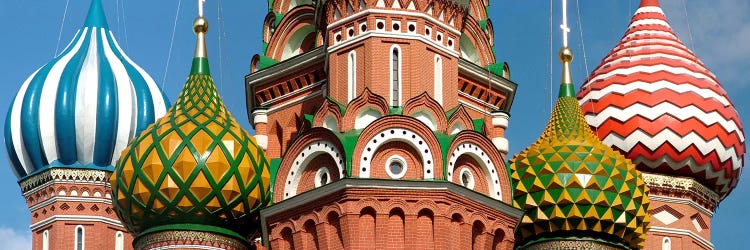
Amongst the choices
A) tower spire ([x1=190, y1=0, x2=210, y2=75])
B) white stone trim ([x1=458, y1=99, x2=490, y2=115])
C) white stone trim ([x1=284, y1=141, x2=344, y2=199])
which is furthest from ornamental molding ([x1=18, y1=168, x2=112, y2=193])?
white stone trim ([x1=284, y1=141, x2=344, y2=199])

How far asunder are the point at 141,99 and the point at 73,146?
1.53 m

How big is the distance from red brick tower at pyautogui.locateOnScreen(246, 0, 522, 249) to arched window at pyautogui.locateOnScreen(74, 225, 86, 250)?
6094mm

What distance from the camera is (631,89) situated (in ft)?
112

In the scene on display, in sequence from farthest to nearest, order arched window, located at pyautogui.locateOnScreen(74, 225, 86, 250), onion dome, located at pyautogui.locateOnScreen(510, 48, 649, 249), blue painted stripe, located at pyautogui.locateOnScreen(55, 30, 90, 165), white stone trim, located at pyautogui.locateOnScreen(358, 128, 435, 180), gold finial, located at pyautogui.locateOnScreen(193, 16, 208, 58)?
1. blue painted stripe, located at pyautogui.locateOnScreen(55, 30, 90, 165)
2. arched window, located at pyautogui.locateOnScreen(74, 225, 86, 250)
3. gold finial, located at pyautogui.locateOnScreen(193, 16, 208, 58)
4. onion dome, located at pyautogui.locateOnScreen(510, 48, 649, 249)
5. white stone trim, located at pyautogui.locateOnScreen(358, 128, 435, 180)

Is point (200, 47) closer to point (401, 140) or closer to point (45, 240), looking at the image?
point (401, 140)

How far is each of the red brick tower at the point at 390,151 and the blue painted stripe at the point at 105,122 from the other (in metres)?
5.79

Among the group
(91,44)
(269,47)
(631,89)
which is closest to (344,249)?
(269,47)

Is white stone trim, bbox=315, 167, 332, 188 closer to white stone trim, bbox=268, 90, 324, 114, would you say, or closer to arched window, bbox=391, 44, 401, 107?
arched window, bbox=391, 44, 401, 107

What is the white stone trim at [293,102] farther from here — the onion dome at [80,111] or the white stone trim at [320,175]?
the onion dome at [80,111]

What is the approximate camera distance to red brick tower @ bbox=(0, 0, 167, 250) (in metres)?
Result: 35.5

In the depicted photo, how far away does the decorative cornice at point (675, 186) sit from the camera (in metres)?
33.7

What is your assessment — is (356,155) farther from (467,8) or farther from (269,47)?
(269,47)

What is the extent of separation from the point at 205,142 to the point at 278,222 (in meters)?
1.49

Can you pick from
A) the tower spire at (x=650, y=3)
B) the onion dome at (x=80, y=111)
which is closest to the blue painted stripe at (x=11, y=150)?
the onion dome at (x=80, y=111)
